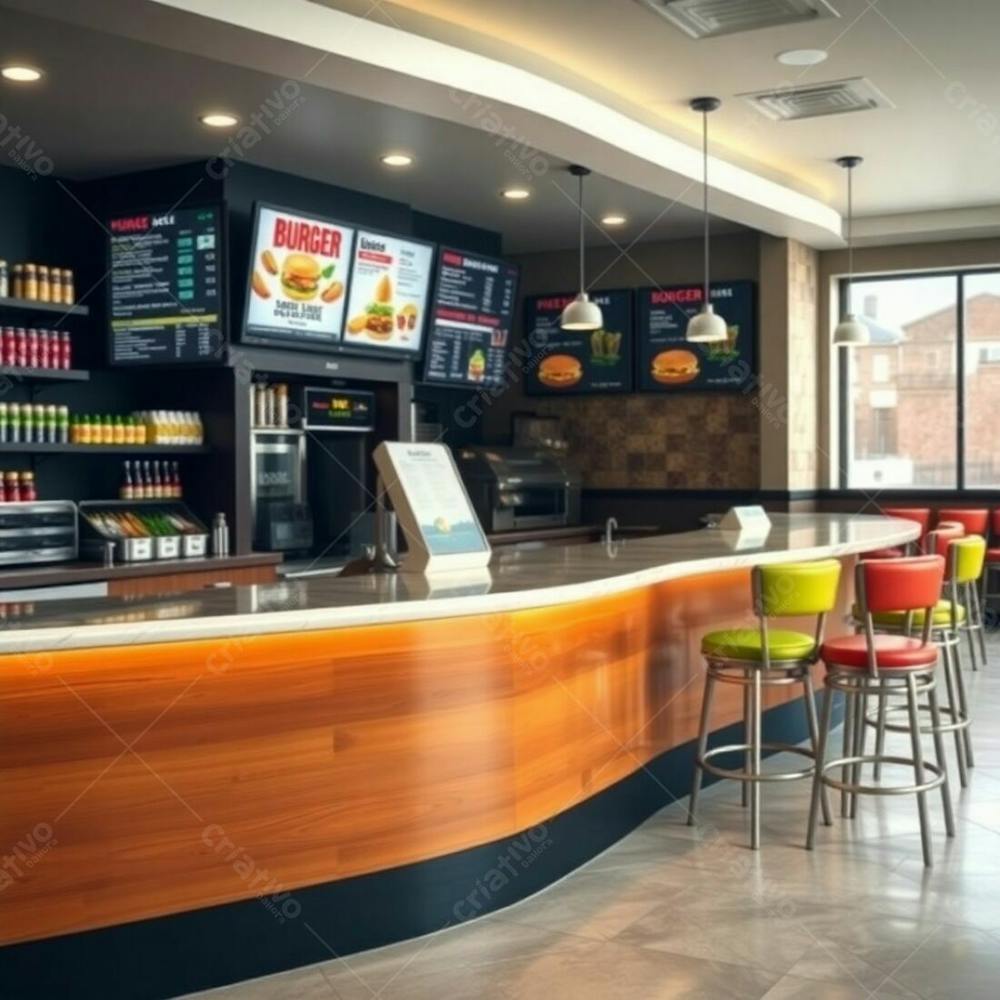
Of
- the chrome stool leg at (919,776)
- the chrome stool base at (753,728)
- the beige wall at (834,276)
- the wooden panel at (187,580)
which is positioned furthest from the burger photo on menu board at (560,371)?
the chrome stool leg at (919,776)

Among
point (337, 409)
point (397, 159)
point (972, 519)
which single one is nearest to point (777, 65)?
point (397, 159)

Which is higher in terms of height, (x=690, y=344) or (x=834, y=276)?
(x=834, y=276)

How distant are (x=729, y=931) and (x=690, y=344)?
243 inches

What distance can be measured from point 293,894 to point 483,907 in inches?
23.0

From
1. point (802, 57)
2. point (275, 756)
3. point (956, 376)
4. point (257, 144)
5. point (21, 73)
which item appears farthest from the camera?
point (956, 376)

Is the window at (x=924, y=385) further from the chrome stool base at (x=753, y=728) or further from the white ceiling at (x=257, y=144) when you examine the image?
the chrome stool base at (x=753, y=728)

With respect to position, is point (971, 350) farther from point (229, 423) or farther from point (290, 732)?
point (290, 732)

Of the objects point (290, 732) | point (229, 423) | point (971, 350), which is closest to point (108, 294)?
point (229, 423)

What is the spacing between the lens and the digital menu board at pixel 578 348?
931 cm

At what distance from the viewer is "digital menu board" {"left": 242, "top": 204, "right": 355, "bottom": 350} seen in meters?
6.30

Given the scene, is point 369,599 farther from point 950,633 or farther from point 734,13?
point 734,13

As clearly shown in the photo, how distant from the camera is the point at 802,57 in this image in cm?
552

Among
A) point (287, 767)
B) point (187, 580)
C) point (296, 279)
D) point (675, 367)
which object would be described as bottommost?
point (287, 767)

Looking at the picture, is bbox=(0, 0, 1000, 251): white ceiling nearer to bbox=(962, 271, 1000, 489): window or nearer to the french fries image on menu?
the french fries image on menu
